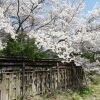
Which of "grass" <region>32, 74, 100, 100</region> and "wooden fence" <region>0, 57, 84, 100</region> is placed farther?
"grass" <region>32, 74, 100, 100</region>

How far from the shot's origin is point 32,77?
1816 cm

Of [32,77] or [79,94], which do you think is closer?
[32,77]

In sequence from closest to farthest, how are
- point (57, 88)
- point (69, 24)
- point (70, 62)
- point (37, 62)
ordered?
point (37, 62), point (57, 88), point (70, 62), point (69, 24)

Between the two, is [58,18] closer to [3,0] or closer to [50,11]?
[50,11]

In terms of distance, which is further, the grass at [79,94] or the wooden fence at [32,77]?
the grass at [79,94]

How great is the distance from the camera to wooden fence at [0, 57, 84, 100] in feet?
54.0

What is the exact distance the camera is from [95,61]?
2302 centimetres

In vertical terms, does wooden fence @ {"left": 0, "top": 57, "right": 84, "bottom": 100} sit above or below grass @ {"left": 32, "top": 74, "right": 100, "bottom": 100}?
above

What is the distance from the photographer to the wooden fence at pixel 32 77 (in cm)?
1647

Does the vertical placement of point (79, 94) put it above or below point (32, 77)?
below

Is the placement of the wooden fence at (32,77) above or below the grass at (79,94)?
above

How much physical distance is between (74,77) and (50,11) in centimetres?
525

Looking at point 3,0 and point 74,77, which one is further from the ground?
point 3,0

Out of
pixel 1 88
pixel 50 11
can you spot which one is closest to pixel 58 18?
pixel 50 11
